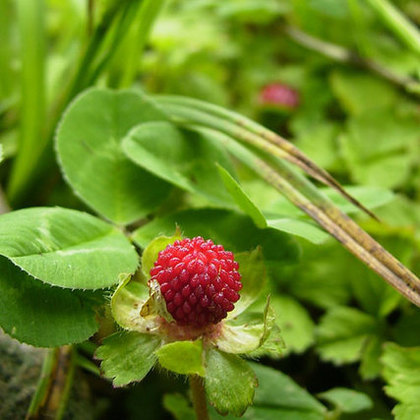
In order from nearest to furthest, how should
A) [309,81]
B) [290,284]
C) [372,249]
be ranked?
[372,249] < [290,284] < [309,81]

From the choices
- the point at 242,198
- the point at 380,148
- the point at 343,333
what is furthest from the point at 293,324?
the point at 380,148

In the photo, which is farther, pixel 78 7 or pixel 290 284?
pixel 78 7

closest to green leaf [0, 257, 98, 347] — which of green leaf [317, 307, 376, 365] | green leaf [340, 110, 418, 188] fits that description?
green leaf [317, 307, 376, 365]

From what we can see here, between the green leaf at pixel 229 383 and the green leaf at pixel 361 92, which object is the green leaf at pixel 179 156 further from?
the green leaf at pixel 361 92

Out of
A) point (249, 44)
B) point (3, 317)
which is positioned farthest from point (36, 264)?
point (249, 44)

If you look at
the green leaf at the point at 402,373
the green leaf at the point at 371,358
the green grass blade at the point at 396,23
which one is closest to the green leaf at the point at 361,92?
the green grass blade at the point at 396,23

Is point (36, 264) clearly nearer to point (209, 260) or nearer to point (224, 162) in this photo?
point (209, 260)
